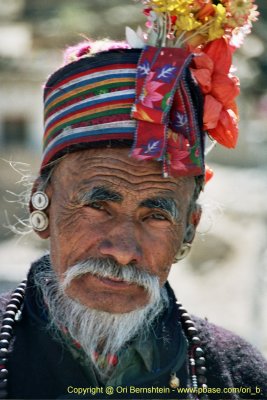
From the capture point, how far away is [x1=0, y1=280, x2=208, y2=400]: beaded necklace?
3396 millimetres

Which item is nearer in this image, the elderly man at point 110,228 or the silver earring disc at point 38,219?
the elderly man at point 110,228

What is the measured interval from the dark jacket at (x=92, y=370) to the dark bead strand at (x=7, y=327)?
0.03 meters

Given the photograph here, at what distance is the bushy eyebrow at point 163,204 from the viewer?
3473 millimetres

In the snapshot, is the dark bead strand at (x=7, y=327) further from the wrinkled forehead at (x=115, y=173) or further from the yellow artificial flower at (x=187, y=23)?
the yellow artificial flower at (x=187, y=23)

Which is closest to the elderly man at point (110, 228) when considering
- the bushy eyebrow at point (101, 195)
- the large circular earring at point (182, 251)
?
the bushy eyebrow at point (101, 195)

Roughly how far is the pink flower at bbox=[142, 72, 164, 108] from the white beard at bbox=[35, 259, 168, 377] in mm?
611

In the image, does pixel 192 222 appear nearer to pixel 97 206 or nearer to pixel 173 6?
pixel 97 206

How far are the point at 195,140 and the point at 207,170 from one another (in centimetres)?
41

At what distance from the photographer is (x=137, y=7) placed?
30.6ft

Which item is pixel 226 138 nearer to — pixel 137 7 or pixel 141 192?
pixel 141 192

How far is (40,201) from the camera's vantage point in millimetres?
3646

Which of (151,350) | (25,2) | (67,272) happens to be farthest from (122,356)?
(25,2)

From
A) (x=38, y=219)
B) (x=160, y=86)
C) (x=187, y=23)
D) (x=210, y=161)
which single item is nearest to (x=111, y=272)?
(x=38, y=219)

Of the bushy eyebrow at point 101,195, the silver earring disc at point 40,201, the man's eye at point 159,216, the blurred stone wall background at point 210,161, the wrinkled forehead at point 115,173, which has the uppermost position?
the blurred stone wall background at point 210,161
